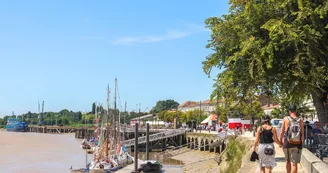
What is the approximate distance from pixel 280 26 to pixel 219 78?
455cm

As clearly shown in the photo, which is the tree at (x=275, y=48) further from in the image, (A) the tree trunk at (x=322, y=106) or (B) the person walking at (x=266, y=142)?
(B) the person walking at (x=266, y=142)

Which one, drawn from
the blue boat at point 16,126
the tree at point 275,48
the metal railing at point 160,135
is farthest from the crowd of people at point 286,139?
the blue boat at point 16,126

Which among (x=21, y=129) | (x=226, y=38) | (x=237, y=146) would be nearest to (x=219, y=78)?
(x=226, y=38)

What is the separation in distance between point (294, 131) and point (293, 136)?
0.12 metres

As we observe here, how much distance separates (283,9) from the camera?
18.7 meters

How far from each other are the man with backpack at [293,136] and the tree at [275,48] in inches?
279

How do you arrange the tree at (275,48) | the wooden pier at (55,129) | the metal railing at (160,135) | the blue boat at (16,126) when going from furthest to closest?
the blue boat at (16,126) → the wooden pier at (55,129) → the metal railing at (160,135) → the tree at (275,48)

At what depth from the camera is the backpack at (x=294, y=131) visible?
970 centimetres

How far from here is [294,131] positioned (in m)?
9.73

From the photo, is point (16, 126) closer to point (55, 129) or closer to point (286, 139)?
point (55, 129)

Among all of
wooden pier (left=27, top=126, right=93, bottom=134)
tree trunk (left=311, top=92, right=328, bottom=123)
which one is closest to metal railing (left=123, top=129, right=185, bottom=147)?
tree trunk (left=311, top=92, right=328, bottom=123)

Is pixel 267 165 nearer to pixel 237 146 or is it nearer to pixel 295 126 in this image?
pixel 295 126

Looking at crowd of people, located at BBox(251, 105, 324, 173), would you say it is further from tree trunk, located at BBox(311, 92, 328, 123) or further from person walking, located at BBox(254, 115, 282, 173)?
tree trunk, located at BBox(311, 92, 328, 123)

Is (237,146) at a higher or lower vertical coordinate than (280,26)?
lower
